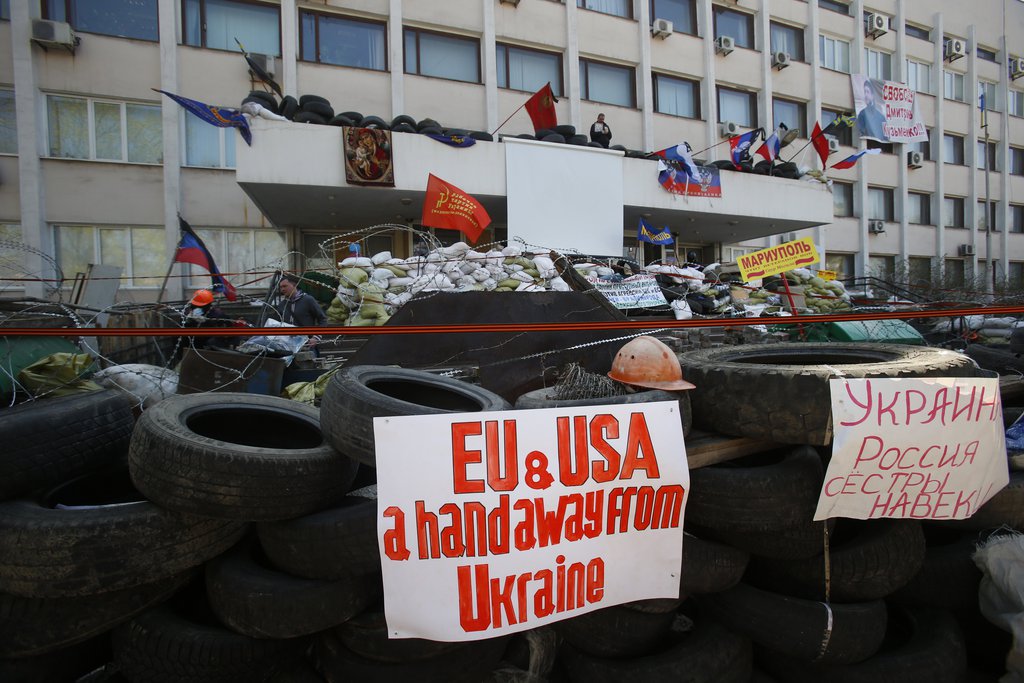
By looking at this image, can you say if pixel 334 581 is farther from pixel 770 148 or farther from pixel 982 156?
pixel 982 156

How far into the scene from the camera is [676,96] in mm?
19812

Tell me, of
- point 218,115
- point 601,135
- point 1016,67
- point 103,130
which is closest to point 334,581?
point 218,115

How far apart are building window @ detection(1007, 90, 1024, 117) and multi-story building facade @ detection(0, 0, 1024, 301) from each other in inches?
423

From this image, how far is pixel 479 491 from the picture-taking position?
1.72m

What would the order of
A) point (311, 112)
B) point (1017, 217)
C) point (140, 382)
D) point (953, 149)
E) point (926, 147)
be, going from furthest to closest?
1. point (1017, 217)
2. point (953, 149)
3. point (926, 147)
4. point (311, 112)
5. point (140, 382)

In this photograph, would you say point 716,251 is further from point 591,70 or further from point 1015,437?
point 1015,437

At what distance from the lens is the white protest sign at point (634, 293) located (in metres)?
8.10

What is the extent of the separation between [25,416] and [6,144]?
1668cm

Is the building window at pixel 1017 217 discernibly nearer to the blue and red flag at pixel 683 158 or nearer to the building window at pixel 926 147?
the building window at pixel 926 147

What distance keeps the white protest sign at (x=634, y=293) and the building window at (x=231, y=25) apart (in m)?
13.1

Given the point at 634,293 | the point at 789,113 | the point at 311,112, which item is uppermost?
the point at 789,113

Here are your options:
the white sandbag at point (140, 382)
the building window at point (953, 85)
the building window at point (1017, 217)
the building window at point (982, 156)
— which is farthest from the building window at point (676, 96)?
the building window at point (1017, 217)

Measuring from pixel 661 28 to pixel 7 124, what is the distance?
67.0ft

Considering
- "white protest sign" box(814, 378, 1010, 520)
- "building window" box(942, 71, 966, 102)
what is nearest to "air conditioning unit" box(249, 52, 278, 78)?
"white protest sign" box(814, 378, 1010, 520)
